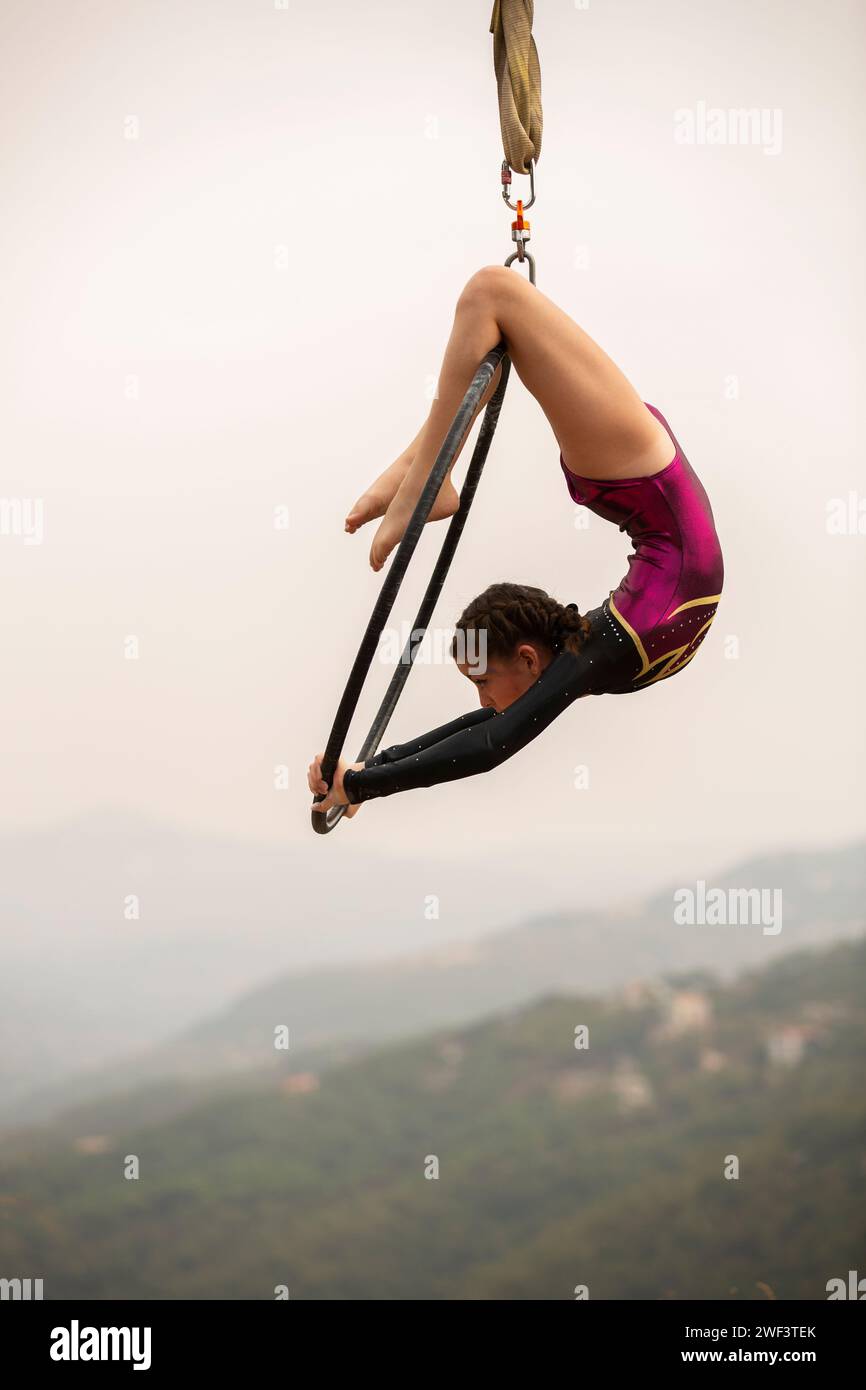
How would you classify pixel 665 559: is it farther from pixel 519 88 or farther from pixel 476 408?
pixel 519 88

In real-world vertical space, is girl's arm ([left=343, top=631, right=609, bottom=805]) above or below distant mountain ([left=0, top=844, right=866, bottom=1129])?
above

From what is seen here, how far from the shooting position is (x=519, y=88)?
318cm

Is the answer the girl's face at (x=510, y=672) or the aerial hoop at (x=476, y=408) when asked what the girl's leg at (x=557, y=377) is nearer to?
the aerial hoop at (x=476, y=408)

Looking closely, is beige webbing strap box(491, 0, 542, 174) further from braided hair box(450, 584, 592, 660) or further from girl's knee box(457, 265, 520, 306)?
braided hair box(450, 584, 592, 660)

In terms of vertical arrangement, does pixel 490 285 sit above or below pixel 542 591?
above

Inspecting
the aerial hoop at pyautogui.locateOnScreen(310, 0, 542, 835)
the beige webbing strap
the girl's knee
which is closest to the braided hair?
the aerial hoop at pyautogui.locateOnScreen(310, 0, 542, 835)

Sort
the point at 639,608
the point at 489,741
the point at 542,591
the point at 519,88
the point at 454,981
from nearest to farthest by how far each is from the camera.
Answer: the point at 489,741 → the point at 639,608 → the point at 542,591 → the point at 519,88 → the point at 454,981

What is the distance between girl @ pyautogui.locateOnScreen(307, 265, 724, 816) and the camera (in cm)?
281

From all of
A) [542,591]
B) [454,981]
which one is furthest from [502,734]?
[454,981]

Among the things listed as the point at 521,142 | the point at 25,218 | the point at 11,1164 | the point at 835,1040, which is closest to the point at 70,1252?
the point at 11,1164

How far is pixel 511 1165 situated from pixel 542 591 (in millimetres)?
5498

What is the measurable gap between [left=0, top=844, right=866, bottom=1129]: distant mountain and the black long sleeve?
4.91 m

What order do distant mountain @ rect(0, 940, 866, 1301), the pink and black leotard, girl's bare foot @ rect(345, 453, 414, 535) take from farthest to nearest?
distant mountain @ rect(0, 940, 866, 1301)
girl's bare foot @ rect(345, 453, 414, 535)
the pink and black leotard
